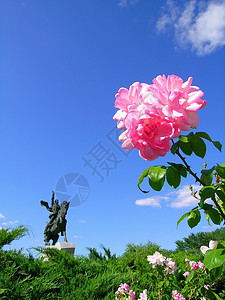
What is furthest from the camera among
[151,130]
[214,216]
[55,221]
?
[55,221]

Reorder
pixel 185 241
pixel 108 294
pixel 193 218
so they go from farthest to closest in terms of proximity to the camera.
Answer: pixel 185 241, pixel 108 294, pixel 193 218

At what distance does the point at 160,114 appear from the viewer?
1.13 m

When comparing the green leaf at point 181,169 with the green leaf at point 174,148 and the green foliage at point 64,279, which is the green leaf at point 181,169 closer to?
the green leaf at point 174,148

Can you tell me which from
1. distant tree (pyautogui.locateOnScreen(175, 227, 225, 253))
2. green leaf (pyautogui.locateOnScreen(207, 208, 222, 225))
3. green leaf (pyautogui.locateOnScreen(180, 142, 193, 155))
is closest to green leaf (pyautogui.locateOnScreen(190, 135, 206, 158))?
green leaf (pyautogui.locateOnScreen(180, 142, 193, 155))

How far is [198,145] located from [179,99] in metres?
0.27

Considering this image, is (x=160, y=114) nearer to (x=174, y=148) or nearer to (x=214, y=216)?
(x=174, y=148)

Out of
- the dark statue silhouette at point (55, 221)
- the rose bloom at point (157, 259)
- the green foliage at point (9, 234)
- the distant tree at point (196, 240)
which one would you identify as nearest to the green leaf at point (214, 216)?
the rose bloom at point (157, 259)

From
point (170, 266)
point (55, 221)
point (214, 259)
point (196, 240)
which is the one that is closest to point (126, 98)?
point (214, 259)

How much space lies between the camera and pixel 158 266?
2869 mm

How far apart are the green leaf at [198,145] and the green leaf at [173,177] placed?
0.15 m

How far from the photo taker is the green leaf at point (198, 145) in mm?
1290

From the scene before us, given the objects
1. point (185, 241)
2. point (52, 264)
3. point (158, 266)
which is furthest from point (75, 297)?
point (185, 241)

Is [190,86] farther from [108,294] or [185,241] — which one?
[185,241]

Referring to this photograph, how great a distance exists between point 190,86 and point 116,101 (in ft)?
1.20
